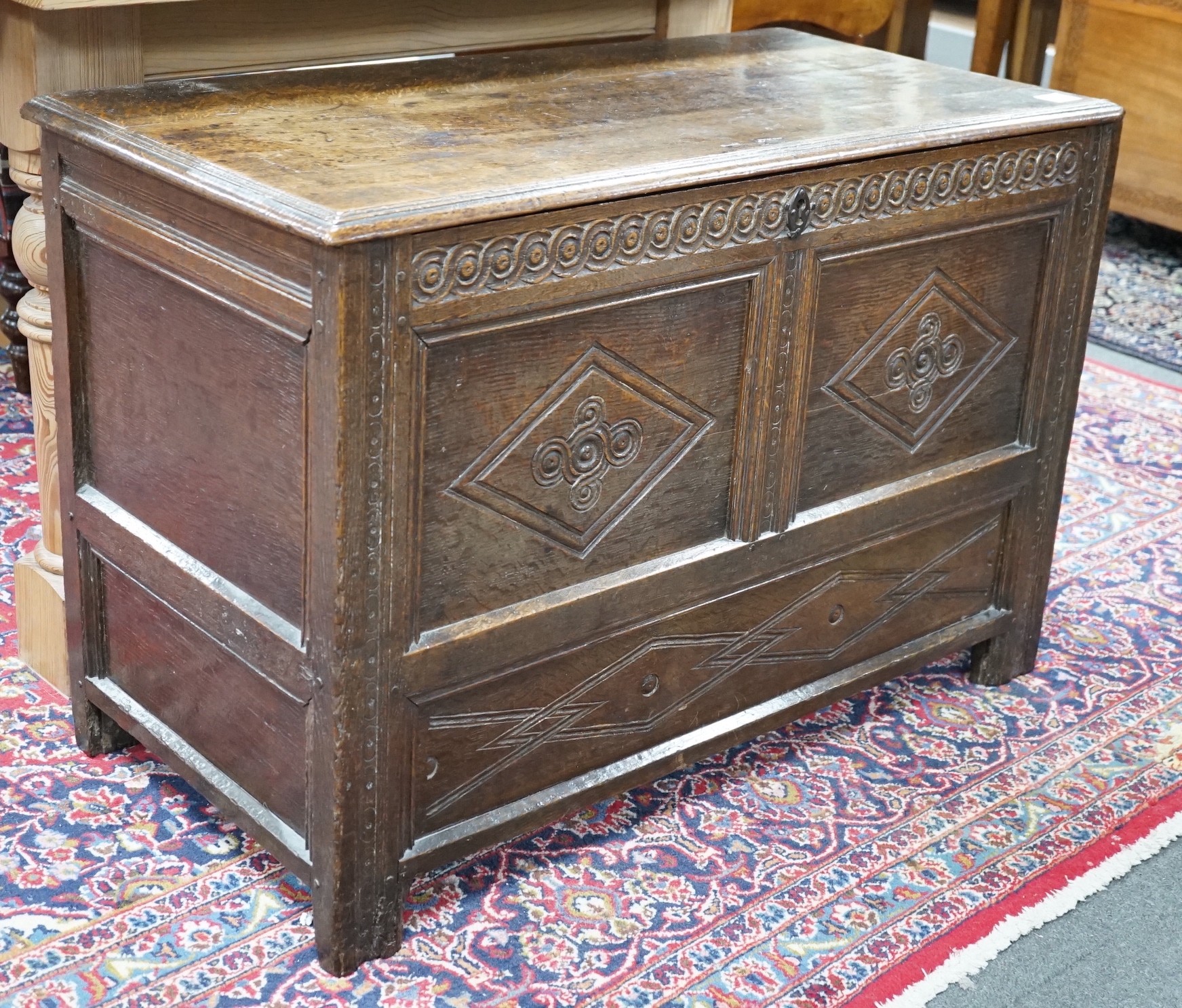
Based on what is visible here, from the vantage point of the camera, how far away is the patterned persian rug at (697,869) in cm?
187

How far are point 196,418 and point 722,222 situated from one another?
0.65 metres

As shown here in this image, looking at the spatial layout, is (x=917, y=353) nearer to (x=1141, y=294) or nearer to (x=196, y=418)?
(x=196, y=418)

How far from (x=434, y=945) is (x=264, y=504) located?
0.58 m

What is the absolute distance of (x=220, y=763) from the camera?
1998 mm

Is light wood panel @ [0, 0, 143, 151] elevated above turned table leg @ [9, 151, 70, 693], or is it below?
above

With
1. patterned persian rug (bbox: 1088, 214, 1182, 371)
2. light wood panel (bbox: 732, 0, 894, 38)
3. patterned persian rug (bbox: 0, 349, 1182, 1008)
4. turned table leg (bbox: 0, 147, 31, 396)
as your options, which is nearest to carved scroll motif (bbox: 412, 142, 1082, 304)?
patterned persian rug (bbox: 0, 349, 1182, 1008)

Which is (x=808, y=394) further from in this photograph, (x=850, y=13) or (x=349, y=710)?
(x=850, y=13)

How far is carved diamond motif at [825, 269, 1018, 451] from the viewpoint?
2.16 meters

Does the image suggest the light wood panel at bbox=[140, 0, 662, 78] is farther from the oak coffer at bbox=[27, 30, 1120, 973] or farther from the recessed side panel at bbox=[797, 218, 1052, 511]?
the recessed side panel at bbox=[797, 218, 1052, 511]

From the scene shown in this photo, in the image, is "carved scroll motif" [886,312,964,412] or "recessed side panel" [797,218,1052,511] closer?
"recessed side panel" [797,218,1052,511]

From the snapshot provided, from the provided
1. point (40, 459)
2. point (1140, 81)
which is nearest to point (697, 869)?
point (40, 459)

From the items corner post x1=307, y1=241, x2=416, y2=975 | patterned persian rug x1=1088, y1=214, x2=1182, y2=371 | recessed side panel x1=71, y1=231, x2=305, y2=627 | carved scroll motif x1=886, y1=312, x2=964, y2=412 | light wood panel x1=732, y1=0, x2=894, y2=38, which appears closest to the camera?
corner post x1=307, y1=241, x2=416, y2=975

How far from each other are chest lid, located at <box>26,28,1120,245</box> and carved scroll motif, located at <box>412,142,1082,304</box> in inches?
1.5

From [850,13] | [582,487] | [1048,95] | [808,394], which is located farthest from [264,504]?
[850,13]
